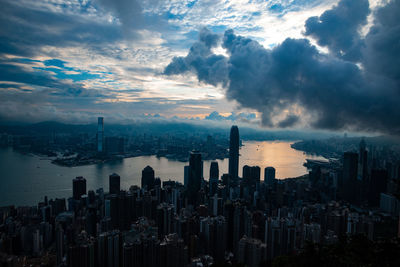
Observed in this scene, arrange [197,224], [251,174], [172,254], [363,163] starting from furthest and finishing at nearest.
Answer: [251,174], [363,163], [197,224], [172,254]

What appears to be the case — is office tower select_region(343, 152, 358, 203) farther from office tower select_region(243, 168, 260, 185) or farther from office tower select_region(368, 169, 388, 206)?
→ office tower select_region(243, 168, 260, 185)

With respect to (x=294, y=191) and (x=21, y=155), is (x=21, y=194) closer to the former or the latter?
(x=21, y=155)

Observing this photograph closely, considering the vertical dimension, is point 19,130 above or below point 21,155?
above

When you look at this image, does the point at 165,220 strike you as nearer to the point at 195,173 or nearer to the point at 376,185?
the point at 195,173

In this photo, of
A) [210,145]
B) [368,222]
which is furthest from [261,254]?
[210,145]

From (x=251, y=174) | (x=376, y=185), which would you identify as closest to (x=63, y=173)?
(x=251, y=174)

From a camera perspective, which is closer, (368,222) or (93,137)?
(368,222)
